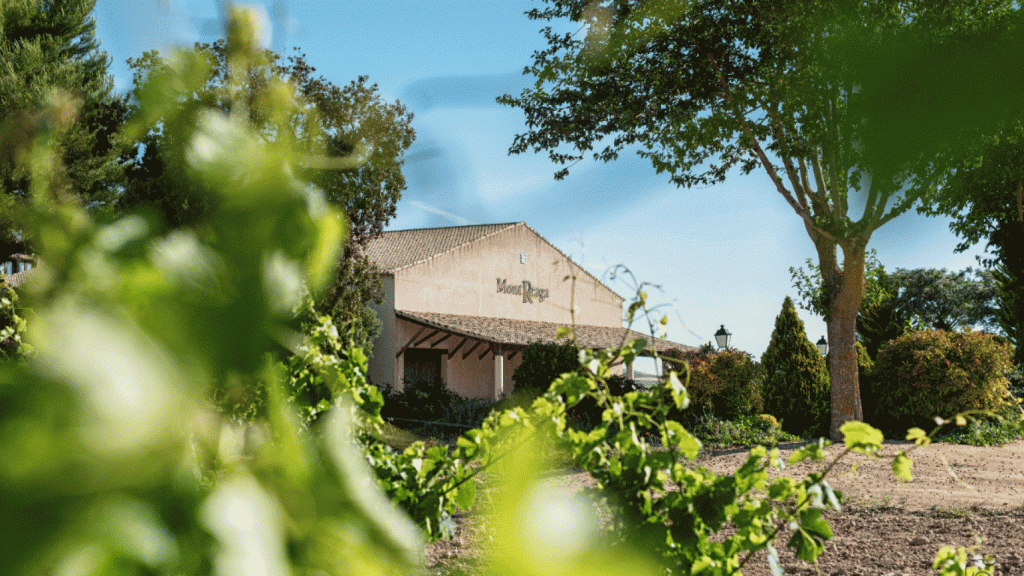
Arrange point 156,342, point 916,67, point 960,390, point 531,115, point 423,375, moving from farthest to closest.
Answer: point 423,375
point 960,390
point 531,115
point 916,67
point 156,342

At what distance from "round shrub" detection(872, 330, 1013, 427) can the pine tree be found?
1163 millimetres

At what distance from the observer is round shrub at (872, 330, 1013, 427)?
11.7 metres

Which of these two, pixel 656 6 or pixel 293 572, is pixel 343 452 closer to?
pixel 293 572

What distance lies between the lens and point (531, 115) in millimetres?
10055

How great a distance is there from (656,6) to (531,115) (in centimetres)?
909

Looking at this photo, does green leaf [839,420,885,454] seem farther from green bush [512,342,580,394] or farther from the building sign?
the building sign

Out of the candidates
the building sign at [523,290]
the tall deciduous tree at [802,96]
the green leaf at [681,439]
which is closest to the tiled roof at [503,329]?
the building sign at [523,290]

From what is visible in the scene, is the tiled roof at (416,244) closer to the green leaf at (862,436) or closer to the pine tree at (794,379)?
the pine tree at (794,379)

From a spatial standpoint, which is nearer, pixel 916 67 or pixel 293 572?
pixel 293 572

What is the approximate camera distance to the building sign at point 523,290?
24.8 metres

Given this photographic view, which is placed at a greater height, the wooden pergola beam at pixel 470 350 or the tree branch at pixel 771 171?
the tree branch at pixel 771 171

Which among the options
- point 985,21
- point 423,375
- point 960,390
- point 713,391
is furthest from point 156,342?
point 423,375

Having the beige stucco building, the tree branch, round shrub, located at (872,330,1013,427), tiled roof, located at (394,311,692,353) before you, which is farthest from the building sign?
the tree branch

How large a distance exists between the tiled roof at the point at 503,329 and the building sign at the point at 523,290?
932mm
